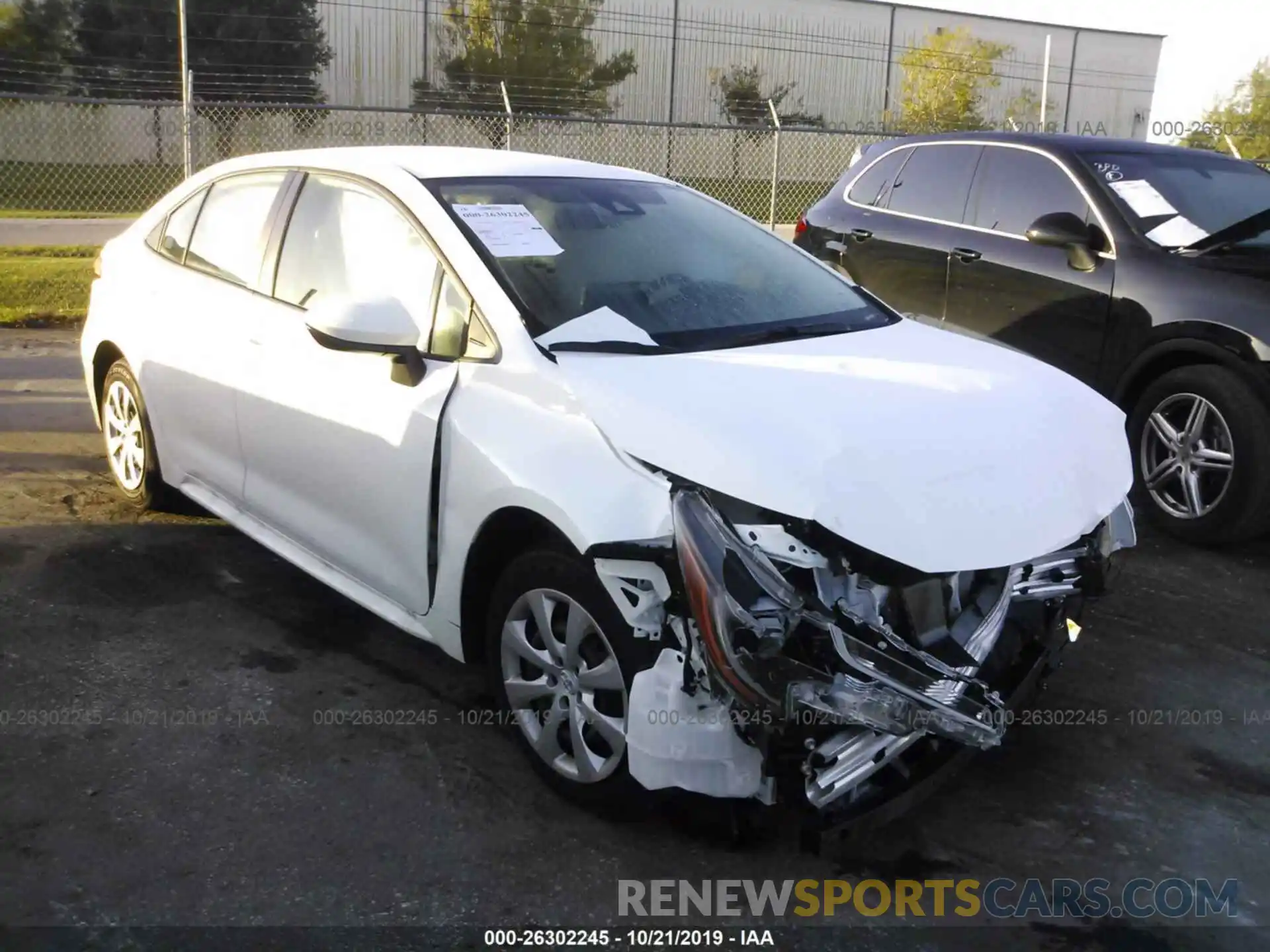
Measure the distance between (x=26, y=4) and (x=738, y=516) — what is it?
28304 millimetres

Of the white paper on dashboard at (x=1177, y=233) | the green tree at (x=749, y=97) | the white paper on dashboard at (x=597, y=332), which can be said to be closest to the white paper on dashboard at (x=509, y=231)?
the white paper on dashboard at (x=597, y=332)

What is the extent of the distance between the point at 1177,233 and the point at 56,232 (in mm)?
12265

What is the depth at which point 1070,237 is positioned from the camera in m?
5.83

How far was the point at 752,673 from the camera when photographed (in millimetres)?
2549

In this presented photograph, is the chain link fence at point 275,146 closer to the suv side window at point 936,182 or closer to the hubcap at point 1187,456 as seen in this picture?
the suv side window at point 936,182

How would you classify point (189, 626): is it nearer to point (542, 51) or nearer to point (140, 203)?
point (140, 203)

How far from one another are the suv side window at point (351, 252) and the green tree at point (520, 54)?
21615mm

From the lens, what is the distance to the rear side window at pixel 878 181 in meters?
7.26

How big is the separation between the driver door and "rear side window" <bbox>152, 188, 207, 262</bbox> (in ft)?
2.98

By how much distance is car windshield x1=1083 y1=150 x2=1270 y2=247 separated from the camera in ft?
18.8

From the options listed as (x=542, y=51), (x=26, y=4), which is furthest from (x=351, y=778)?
(x=26, y=4)

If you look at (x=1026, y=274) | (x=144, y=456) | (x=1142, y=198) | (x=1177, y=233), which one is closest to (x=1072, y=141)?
(x=1142, y=198)

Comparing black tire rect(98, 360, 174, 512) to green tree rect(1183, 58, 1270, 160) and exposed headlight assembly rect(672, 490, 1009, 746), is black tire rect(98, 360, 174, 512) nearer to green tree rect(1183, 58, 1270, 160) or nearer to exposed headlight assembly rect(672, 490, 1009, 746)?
exposed headlight assembly rect(672, 490, 1009, 746)

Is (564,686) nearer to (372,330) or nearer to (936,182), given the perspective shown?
(372,330)
